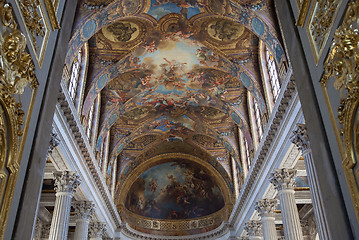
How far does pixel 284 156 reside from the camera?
43.5 ft

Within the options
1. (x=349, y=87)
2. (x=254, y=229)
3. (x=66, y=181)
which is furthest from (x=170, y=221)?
(x=349, y=87)

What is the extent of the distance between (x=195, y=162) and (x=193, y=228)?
15.7ft

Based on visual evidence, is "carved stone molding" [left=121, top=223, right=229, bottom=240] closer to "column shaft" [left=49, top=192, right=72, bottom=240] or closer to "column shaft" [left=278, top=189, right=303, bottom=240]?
"column shaft" [left=278, top=189, right=303, bottom=240]

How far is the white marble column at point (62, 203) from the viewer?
489 inches

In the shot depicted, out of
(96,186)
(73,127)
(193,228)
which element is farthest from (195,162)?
(73,127)

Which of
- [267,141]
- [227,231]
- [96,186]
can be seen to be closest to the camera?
[267,141]

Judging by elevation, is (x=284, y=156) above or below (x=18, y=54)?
above

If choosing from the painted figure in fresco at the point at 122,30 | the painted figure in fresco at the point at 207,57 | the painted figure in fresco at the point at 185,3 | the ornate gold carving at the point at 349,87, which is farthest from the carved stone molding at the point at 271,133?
the painted figure in fresco at the point at 122,30

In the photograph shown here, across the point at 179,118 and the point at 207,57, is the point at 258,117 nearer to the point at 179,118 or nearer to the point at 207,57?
the point at 207,57

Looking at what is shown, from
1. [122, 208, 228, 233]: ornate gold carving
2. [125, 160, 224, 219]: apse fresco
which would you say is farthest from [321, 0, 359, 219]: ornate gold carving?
[125, 160, 224, 219]: apse fresco

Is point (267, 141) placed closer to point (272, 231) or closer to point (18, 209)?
point (272, 231)

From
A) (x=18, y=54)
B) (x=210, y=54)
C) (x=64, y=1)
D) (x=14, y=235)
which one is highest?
(x=210, y=54)

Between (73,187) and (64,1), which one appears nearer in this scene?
(64,1)

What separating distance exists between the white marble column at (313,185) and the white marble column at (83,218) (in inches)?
380
